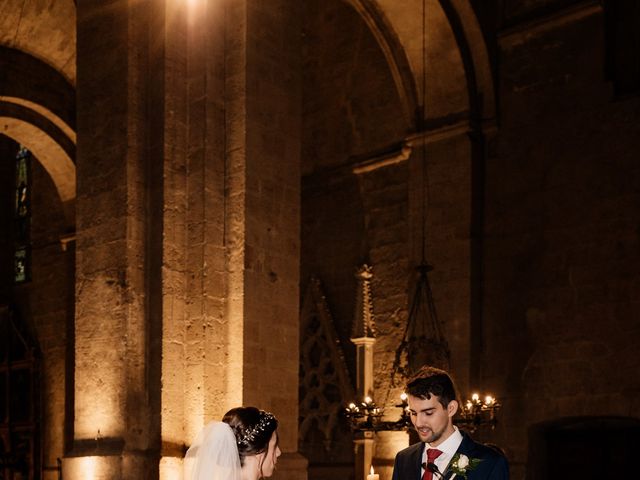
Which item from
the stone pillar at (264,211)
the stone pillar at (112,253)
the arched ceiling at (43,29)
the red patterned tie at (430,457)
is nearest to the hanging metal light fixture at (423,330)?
the stone pillar at (264,211)

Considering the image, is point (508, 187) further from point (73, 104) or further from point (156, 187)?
point (73, 104)

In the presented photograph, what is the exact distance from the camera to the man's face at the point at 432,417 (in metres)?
3.38

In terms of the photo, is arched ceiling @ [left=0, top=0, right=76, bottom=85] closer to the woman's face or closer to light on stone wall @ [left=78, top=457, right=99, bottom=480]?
light on stone wall @ [left=78, top=457, right=99, bottom=480]

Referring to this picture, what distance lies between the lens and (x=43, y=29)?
1224 centimetres

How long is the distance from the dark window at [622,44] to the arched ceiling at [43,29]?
6.35 metres

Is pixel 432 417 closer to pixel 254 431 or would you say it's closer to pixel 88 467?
pixel 254 431

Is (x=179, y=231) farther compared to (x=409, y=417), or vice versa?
(x=409, y=417)

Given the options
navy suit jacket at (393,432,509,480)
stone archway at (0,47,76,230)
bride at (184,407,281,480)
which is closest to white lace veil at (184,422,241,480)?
bride at (184,407,281,480)

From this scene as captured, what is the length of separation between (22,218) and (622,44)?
10618 mm

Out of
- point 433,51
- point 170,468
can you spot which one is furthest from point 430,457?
point 433,51

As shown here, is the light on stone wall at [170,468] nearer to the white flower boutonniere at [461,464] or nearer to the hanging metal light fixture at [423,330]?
the hanging metal light fixture at [423,330]

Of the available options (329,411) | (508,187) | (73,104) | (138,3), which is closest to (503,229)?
(508,187)

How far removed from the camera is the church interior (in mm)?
7594

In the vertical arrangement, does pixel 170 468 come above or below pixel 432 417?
below
